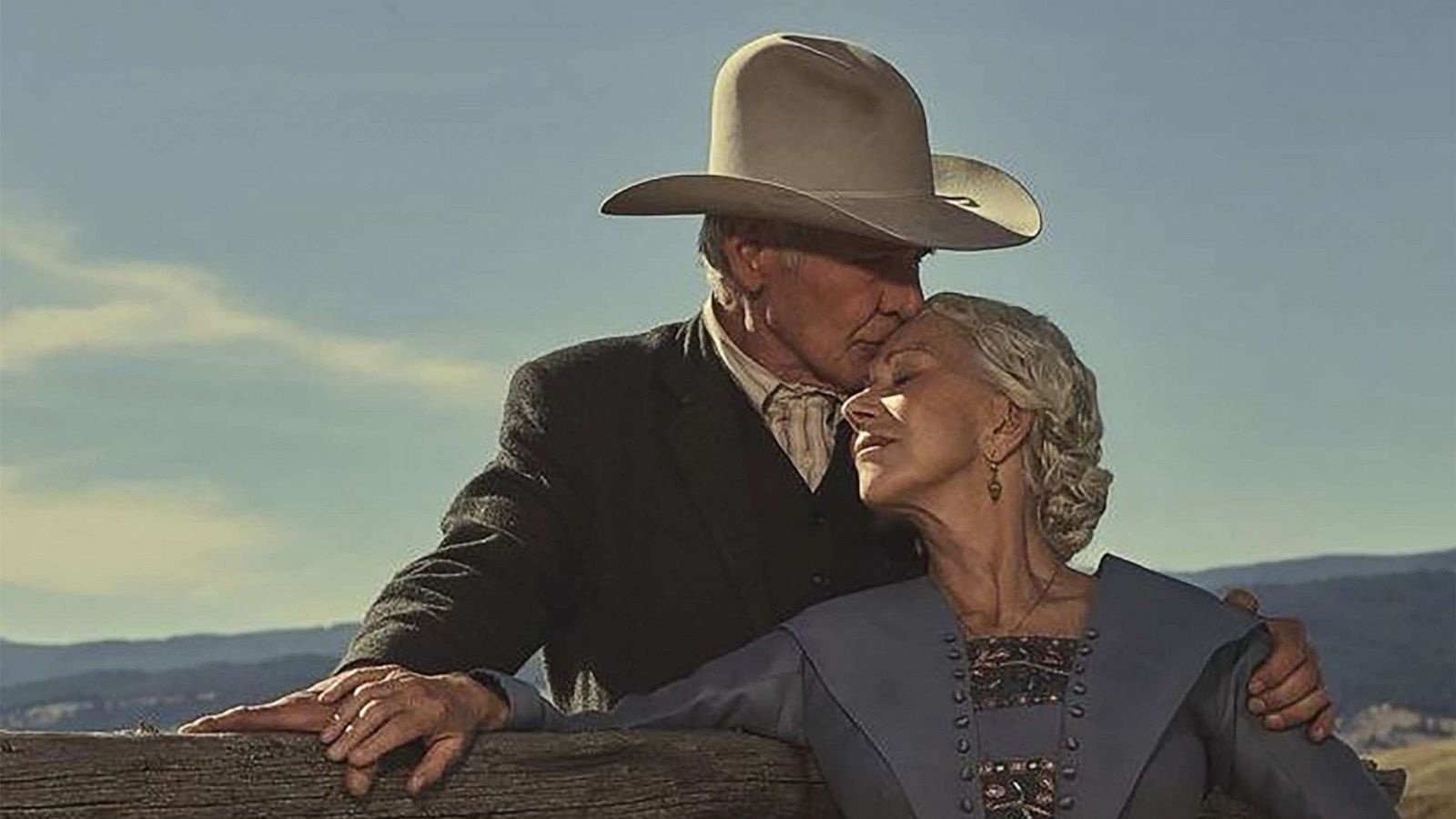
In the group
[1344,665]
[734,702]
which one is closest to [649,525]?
[734,702]

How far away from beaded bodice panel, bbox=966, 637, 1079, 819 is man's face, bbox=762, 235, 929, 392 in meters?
0.82

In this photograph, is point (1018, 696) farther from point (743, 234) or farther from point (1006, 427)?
point (743, 234)

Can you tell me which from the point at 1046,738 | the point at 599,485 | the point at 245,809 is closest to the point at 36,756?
the point at 245,809

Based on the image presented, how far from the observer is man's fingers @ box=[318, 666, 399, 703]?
321 centimetres

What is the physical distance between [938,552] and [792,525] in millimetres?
718

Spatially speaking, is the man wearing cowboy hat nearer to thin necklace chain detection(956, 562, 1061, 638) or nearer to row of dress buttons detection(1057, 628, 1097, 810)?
thin necklace chain detection(956, 562, 1061, 638)

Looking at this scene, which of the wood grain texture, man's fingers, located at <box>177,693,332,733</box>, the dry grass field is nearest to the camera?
the wood grain texture

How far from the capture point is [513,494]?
4.52 m

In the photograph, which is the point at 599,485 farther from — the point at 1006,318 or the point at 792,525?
the point at 1006,318

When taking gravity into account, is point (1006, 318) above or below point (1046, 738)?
above

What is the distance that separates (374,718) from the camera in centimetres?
317

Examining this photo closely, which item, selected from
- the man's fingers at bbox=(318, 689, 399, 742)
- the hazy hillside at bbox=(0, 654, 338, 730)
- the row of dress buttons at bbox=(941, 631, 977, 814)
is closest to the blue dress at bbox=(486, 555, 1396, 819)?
the row of dress buttons at bbox=(941, 631, 977, 814)

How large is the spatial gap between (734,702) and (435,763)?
2.47ft

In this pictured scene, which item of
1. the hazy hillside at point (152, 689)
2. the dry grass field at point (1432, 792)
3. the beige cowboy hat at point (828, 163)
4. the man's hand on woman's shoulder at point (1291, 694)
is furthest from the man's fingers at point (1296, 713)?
the hazy hillside at point (152, 689)
